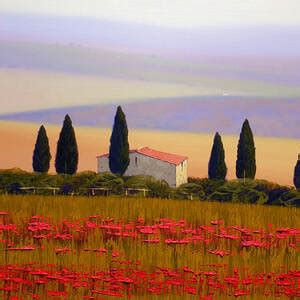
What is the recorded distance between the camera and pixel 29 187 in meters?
19.8

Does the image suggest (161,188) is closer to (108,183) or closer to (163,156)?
(108,183)

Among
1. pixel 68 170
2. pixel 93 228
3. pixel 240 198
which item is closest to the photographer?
pixel 93 228

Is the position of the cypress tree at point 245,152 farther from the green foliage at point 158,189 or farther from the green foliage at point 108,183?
the green foliage at point 108,183

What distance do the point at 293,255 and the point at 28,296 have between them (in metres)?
4.17

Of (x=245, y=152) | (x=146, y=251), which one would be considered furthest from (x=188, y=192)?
(x=245, y=152)

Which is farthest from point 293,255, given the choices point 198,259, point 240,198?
point 240,198

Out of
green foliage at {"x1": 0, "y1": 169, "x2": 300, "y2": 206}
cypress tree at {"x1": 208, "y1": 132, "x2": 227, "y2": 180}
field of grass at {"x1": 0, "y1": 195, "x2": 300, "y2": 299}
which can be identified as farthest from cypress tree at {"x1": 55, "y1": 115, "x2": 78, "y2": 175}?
field of grass at {"x1": 0, "y1": 195, "x2": 300, "y2": 299}

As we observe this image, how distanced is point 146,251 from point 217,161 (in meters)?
18.8

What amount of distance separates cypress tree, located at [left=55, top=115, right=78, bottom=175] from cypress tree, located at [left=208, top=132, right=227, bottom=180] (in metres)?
4.69

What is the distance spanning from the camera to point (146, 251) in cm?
1068

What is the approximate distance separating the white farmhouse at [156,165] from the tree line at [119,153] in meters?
0.82

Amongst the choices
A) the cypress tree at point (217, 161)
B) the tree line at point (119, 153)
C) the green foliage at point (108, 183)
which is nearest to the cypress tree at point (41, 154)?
the tree line at point (119, 153)

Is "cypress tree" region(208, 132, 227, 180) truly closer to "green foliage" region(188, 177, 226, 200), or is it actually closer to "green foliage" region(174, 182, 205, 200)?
"green foliage" region(188, 177, 226, 200)

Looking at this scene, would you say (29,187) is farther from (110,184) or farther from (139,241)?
(139,241)
